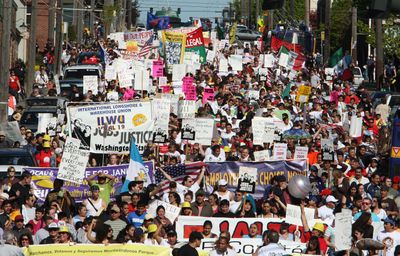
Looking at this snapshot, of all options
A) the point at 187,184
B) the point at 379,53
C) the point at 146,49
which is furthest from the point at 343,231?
the point at 379,53

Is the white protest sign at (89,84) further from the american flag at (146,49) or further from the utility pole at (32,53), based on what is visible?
the american flag at (146,49)

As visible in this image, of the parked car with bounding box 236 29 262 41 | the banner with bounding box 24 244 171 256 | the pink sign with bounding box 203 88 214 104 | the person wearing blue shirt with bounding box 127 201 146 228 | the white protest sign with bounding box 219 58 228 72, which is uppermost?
the banner with bounding box 24 244 171 256

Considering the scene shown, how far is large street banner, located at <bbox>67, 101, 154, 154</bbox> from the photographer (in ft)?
83.3

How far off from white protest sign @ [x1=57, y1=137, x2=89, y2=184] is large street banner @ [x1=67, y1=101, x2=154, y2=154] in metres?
3.39

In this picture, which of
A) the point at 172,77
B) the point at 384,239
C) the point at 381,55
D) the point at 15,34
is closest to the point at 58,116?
the point at 172,77

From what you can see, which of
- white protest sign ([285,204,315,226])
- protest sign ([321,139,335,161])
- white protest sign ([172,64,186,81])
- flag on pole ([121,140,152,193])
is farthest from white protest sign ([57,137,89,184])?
white protest sign ([172,64,186,81])

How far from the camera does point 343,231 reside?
16688 millimetres

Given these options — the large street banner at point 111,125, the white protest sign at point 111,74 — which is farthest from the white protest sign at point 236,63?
the large street banner at point 111,125

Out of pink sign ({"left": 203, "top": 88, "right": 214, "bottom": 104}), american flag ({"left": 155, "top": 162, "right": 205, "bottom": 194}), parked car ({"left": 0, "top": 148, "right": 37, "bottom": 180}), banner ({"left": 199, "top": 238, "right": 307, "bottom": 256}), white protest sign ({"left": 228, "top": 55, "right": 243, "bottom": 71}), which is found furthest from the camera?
white protest sign ({"left": 228, "top": 55, "right": 243, "bottom": 71})

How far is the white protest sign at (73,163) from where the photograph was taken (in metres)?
21.6

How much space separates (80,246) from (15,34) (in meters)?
47.1

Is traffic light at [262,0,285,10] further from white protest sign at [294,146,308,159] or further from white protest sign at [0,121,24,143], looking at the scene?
white protest sign at [0,121,24,143]

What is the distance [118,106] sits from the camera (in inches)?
1018

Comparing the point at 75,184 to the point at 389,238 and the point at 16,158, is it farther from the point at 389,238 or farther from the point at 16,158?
the point at 389,238
